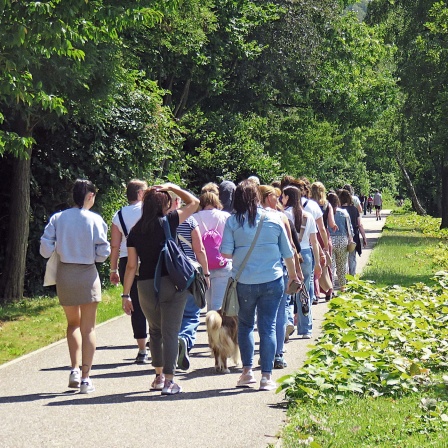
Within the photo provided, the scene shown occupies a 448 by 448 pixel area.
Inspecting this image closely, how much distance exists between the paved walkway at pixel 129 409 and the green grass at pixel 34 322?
47.1 inches

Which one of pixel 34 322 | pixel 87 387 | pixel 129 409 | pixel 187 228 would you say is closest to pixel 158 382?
pixel 87 387

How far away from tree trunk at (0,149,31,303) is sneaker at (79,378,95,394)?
809 centimetres

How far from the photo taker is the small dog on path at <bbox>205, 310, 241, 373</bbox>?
985cm

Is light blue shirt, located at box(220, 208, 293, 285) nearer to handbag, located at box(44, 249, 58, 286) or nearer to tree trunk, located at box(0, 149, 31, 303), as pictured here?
handbag, located at box(44, 249, 58, 286)

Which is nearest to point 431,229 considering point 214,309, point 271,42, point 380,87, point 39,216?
point 380,87

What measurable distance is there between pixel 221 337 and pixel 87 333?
147 centimetres

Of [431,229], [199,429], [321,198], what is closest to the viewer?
[199,429]

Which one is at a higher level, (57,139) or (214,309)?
(57,139)

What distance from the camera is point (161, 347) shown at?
885 centimetres

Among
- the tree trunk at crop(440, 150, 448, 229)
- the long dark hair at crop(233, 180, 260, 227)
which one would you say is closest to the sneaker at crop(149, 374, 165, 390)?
the long dark hair at crop(233, 180, 260, 227)

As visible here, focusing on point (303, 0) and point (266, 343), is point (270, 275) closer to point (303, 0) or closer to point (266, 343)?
point (266, 343)

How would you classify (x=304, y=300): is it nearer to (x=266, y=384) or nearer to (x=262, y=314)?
(x=262, y=314)

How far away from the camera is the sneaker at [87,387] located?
29.2 feet

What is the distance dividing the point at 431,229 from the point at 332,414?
112ft
